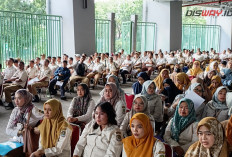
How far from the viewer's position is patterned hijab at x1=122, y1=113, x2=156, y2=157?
2293 mm

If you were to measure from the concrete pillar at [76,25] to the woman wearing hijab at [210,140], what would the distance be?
9446mm

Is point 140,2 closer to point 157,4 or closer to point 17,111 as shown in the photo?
point 157,4

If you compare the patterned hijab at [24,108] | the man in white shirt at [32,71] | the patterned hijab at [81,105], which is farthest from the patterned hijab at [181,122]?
the man in white shirt at [32,71]

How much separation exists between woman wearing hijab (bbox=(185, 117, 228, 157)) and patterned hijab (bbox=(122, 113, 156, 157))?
0.36 meters

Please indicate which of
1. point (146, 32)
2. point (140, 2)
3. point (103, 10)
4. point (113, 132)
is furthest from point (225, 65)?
point (103, 10)

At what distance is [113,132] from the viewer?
8.46 feet

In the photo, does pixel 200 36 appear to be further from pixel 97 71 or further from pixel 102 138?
pixel 102 138

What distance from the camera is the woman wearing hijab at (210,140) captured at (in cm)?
212

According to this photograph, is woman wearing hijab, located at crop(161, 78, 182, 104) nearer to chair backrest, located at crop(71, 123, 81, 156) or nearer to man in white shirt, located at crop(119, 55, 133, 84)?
chair backrest, located at crop(71, 123, 81, 156)

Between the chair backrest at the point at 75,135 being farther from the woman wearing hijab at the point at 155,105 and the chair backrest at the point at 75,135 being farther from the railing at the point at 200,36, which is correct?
the railing at the point at 200,36

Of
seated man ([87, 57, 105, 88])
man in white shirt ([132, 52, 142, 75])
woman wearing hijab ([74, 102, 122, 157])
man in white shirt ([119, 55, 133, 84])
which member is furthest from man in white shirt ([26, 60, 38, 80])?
woman wearing hijab ([74, 102, 122, 157])

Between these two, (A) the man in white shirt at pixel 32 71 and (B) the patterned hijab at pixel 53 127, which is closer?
(B) the patterned hijab at pixel 53 127

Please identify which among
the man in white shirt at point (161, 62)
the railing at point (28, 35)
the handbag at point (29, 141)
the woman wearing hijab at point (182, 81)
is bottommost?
the handbag at point (29, 141)

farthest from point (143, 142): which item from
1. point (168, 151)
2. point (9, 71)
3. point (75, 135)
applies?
point (9, 71)
